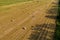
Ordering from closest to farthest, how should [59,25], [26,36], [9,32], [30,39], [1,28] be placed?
1. [30,39]
2. [26,36]
3. [9,32]
4. [1,28]
5. [59,25]

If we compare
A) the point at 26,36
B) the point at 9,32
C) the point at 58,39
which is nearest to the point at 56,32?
the point at 58,39

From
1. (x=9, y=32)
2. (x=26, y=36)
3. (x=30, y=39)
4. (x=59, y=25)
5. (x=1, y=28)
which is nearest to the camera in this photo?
(x=30, y=39)

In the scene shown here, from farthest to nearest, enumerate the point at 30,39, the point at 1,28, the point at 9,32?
1. the point at 1,28
2. the point at 9,32
3. the point at 30,39

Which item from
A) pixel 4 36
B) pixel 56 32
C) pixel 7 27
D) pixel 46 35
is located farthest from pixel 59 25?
pixel 4 36

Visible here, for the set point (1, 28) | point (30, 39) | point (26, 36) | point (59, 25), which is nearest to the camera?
point (30, 39)

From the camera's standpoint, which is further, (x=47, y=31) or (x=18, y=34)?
(x=47, y=31)

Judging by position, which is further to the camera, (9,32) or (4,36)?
(9,32)

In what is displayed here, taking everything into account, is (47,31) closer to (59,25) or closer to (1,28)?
(59,25)

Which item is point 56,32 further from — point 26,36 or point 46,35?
point 26,36

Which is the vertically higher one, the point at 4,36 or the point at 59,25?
the point at 4,36
